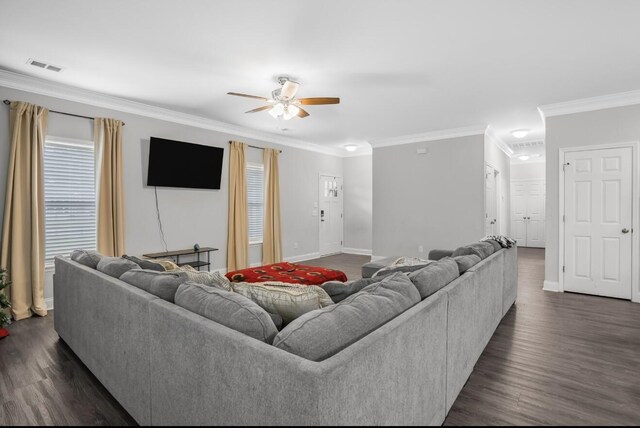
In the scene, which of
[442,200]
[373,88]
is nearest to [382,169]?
[442,200]

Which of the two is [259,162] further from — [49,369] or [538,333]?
[538,333]

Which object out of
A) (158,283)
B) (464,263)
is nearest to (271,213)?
(464,263)

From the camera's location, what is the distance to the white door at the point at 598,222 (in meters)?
4.22

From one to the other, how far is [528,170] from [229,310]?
10.4 m

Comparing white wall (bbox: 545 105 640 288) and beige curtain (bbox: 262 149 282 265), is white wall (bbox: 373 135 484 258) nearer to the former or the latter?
white wall (bbox: 545 105 640 288)

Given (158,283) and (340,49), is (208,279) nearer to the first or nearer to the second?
(158,283)

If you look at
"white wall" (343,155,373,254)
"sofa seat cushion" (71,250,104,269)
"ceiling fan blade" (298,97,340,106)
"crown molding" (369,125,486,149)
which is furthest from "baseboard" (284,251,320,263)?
"sofa seat cushion" (71,250,104,269)

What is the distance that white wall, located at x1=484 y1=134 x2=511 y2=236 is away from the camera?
20.0ft

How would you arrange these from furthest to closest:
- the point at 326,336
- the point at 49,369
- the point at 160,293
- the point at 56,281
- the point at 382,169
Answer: the point at 382,169
the point at 56,281
the point at 49,369
the point at 160,293
the point at 326,336

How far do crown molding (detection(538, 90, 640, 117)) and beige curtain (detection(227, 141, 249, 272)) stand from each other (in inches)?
185

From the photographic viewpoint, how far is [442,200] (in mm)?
6195

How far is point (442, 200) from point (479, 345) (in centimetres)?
408

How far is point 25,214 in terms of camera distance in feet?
11.8

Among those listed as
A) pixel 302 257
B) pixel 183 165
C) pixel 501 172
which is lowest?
pixel 302 257
